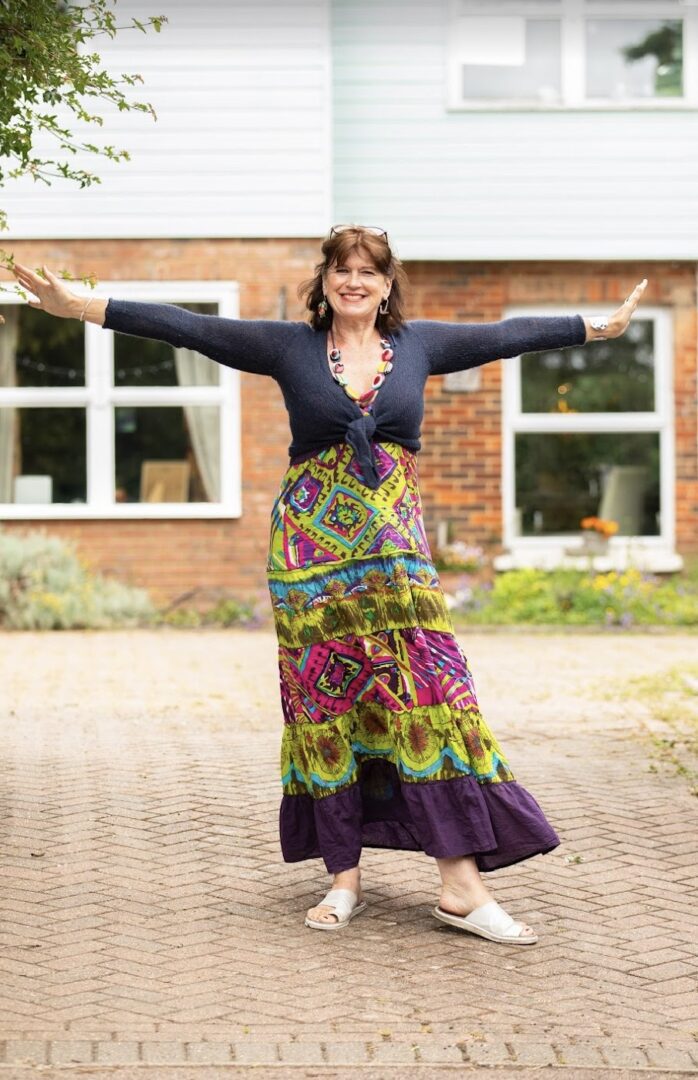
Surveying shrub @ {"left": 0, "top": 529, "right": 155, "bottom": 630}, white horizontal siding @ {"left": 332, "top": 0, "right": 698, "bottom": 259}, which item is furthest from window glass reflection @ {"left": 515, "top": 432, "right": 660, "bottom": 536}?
shrub @ {"left": 0, "top": 529, "right": 155, "bottom": 630}

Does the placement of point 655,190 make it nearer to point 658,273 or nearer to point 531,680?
point 658,273

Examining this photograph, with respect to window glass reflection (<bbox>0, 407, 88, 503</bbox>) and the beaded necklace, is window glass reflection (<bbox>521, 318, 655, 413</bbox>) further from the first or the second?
the beaded necklace

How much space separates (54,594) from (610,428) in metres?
5.14

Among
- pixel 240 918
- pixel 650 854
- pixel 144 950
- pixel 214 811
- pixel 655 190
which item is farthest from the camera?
pixel 655 190

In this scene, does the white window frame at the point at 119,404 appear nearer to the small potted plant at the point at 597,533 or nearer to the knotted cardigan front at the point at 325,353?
the small potted plant at the point at 597,533

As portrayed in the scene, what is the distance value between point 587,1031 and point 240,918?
136 centimetres

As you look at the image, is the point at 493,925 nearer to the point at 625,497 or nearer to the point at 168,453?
the point at 168,453

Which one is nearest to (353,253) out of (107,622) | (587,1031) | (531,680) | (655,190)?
(587,1031)

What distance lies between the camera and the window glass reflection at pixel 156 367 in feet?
48.5

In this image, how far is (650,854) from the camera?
19.3ft

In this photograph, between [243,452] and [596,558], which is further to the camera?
[596,558]

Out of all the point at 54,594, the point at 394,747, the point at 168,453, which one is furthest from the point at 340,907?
the point at 168,453

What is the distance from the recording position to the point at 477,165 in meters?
14.9

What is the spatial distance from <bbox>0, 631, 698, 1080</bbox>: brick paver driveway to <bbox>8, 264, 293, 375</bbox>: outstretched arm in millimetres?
1646
